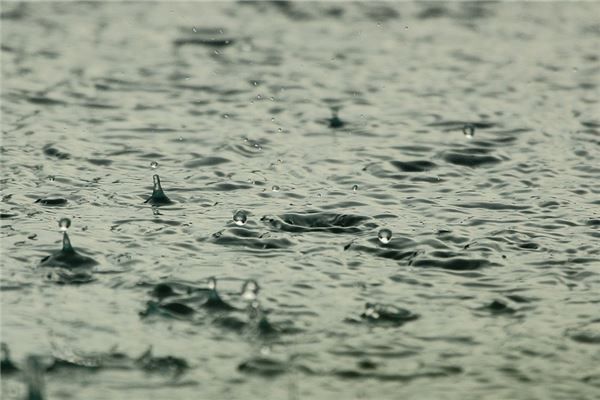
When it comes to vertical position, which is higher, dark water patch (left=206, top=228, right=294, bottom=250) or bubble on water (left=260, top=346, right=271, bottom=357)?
dark water patch (left=206, top=228, right=294, bottom=250)

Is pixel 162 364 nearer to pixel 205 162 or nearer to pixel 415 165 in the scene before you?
pixel 205 162

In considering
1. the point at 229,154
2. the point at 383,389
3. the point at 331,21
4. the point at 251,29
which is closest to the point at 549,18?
the point at 331,21

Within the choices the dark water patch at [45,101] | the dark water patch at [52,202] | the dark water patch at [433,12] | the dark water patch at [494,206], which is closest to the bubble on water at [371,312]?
the dark water patch at [494,206]

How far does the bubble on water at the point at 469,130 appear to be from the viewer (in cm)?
989

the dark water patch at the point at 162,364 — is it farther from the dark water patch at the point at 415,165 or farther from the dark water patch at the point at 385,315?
the dark water patch at the point at 415,165

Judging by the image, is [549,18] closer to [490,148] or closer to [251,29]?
[251,29]

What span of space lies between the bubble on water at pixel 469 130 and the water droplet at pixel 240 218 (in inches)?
114

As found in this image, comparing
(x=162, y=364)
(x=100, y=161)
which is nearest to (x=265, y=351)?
(x=162, y=364)

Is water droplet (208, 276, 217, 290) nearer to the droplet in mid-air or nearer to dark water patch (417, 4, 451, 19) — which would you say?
the droplet in mid-air

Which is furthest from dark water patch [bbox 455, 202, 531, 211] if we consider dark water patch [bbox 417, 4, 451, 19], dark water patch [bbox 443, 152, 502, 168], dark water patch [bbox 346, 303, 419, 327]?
dark water patch [bbox 417, 4, 451, 19]

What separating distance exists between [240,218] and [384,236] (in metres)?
0.99

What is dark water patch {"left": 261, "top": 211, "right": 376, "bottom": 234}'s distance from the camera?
7.50 metres

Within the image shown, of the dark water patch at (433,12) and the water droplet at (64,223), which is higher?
the dark water patch at (433,12)

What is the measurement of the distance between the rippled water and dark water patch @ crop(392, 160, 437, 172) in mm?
62
